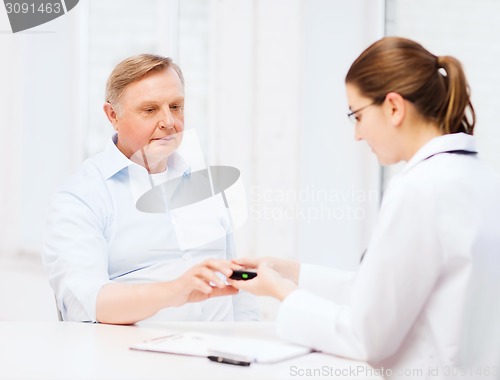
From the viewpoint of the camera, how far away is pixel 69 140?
11.4 feet

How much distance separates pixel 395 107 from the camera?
4.89ft

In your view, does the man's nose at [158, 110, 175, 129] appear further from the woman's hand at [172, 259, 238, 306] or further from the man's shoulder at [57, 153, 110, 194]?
the woman's hand at [172, 259, 238, 306]

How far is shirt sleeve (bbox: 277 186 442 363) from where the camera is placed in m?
1.31

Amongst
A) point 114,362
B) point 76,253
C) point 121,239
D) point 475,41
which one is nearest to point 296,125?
point 475,41

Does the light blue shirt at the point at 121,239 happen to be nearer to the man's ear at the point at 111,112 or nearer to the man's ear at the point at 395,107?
the man's ear at the point at 111,112

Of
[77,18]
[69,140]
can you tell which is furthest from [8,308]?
[77,18]

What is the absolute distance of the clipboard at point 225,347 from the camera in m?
1.31

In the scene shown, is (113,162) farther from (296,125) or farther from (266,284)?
(296,125)

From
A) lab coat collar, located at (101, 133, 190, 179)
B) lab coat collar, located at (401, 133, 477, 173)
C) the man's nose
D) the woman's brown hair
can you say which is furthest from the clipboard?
the man's nose

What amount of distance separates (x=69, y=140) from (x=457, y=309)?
8.37 ft

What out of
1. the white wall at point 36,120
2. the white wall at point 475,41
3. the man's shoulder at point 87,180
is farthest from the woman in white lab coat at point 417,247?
the white wall at point 36,120

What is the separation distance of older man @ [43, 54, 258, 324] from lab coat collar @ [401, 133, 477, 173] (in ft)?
1.66

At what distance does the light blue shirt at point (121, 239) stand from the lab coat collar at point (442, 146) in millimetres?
829

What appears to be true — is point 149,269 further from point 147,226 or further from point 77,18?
point 77,18
